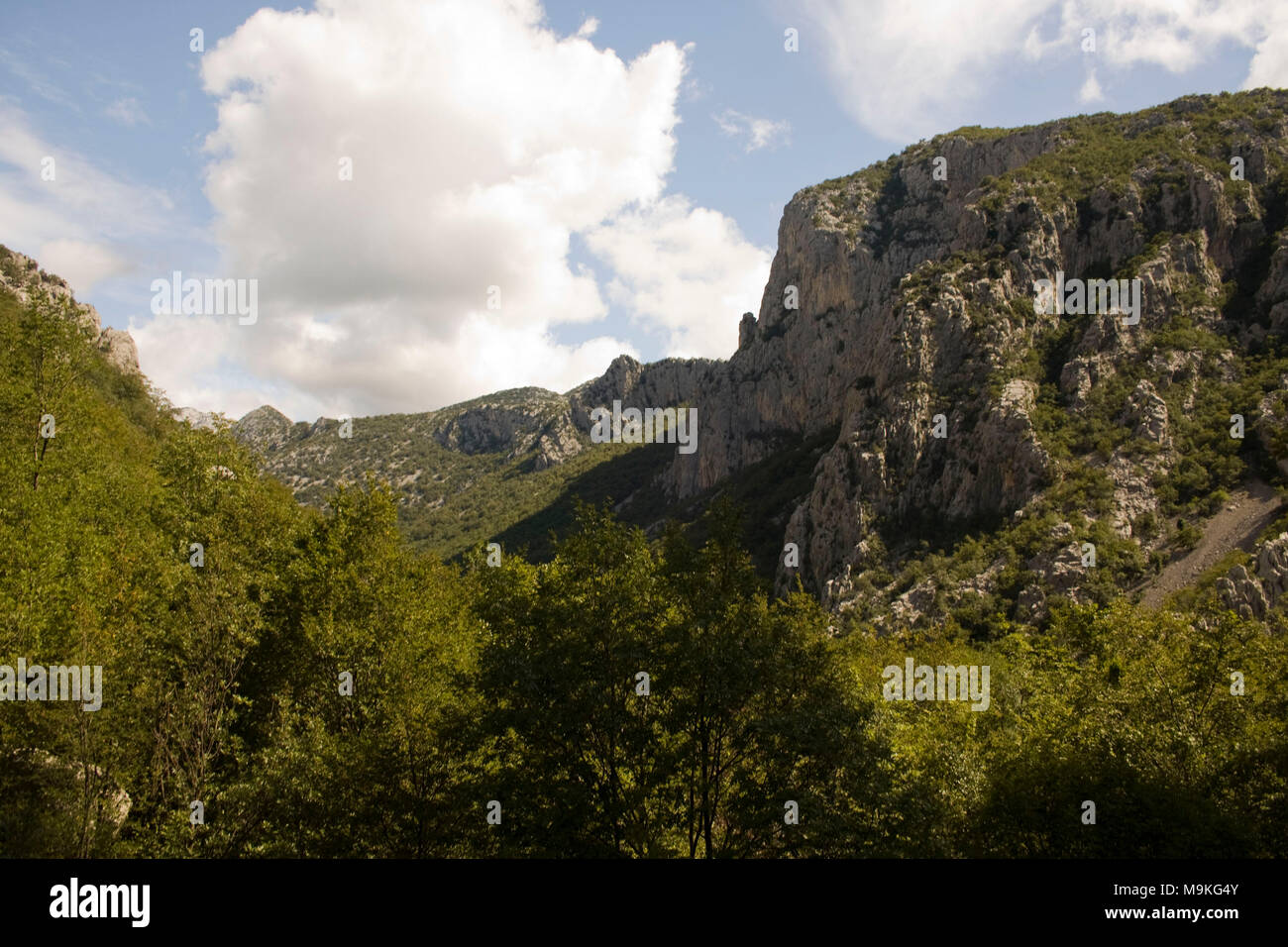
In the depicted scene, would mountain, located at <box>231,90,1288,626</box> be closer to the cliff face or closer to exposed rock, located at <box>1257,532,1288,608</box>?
the cliff face

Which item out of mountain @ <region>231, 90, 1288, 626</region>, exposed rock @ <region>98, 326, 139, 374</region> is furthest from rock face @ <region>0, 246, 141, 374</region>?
mountain @ <region>231, 90, 1288, 626</region>

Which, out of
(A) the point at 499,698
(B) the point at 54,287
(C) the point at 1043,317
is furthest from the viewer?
(C) the point at 1043,317

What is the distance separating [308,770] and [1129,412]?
10719 centimetres

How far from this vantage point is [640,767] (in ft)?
52.5

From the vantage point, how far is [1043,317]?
110 meters

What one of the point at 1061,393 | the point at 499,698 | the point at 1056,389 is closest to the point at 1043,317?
the point at 1056,389

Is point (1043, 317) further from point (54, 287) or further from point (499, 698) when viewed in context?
point (54, 287)

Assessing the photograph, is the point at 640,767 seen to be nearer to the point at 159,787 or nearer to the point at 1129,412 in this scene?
the point at 159,787

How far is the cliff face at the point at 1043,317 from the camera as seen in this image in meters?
93.9

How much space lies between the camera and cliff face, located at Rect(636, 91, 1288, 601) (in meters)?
93.9

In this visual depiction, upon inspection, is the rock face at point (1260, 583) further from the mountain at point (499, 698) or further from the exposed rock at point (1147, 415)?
the mountain at point (499, 698)

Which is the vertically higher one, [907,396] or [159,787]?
[907,396]

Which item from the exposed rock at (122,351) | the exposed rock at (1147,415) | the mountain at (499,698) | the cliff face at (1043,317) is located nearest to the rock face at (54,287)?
the exposed rock at (122,351)
